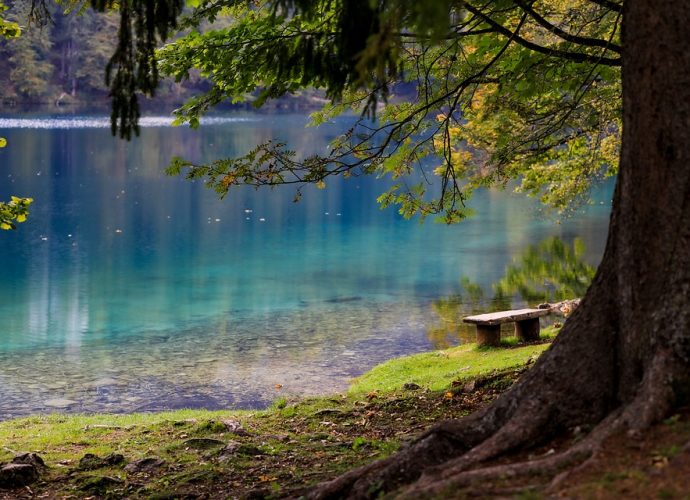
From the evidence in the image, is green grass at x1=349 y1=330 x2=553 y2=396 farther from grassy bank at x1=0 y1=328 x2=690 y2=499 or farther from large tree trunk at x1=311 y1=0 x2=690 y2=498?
large tree trunk at x1=311 y1=0 x2=690 y2=498

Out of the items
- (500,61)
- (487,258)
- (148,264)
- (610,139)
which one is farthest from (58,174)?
(500,61)

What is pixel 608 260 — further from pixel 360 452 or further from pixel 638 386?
pixel 360 452

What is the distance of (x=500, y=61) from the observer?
10.6 meters

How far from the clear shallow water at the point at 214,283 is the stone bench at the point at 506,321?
8.89 feet

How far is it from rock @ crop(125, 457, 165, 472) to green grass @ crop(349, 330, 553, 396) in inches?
183

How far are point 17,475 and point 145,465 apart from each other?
111 centimetres

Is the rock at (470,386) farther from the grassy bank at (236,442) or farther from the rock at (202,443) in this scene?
the rock at (202,443)

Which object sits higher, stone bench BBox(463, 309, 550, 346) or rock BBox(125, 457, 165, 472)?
stone bench BBox(463, 309, 550, 346)

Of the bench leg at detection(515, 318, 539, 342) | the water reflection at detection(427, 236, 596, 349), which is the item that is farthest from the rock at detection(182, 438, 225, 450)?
the water reflection at detection(427, 236, 596, 349)

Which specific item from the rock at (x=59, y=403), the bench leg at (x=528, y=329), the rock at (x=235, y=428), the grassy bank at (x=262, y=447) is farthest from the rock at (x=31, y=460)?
the bench leg at (x=528, y=329)

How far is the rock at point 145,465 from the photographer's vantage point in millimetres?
8398

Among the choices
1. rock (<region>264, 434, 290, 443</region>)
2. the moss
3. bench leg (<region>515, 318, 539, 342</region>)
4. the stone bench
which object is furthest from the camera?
bench leg (<region>515, 318, 539, 342</region>)

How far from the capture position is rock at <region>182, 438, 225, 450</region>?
9.14 meters

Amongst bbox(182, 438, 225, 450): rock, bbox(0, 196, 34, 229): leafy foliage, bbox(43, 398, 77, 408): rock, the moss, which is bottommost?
bbox(43, 398, 77, 408): rock
